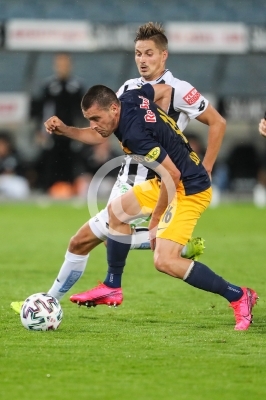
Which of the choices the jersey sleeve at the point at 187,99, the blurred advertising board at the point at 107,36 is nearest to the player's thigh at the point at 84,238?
the jersey sleeve at the point at 187,99

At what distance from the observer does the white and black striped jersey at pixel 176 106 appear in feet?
23.3

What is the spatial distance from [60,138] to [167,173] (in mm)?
14234

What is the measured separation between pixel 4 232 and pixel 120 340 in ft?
28.6

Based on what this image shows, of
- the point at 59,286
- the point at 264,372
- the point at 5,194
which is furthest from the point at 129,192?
the point at 5,194

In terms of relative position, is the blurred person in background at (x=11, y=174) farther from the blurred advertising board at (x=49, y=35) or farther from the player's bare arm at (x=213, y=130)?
the player's bare arm at (x=213, y=130)

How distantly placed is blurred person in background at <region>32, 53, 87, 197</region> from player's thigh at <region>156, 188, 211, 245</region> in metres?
12.6

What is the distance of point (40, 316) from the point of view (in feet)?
20.5

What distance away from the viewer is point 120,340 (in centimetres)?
591

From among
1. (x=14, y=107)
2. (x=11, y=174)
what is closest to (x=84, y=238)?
(x=11, y=174)

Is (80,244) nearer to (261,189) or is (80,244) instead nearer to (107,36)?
(261,189)

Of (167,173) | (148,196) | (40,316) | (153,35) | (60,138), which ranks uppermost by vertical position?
(153,35)

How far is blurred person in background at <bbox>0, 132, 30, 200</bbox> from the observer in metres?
19.6

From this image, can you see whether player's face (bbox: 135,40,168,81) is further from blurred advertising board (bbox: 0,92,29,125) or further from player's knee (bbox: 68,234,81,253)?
blurred advertising board (bbox: 0,92,29,125)

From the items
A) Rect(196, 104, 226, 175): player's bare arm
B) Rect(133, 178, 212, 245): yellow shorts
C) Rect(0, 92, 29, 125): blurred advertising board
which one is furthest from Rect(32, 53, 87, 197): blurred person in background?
Rect(133, 178, 212, 245): yellow shorts
